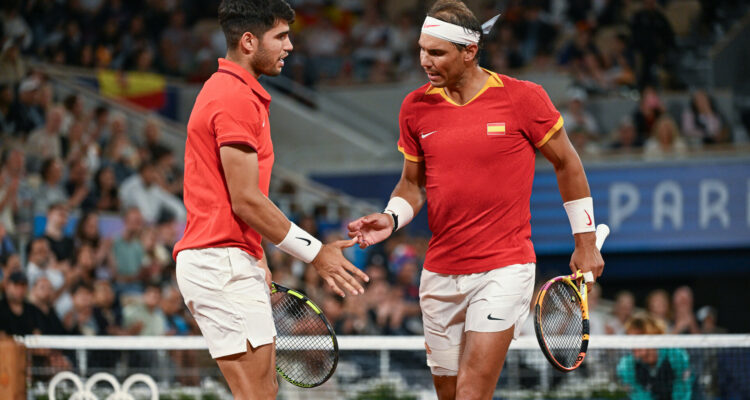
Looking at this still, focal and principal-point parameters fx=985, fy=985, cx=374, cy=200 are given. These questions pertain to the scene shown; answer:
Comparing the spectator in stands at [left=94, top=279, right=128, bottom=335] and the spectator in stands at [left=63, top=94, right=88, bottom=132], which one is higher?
the spectator in stands at [left=63, top=94, right=88, bottom=132]

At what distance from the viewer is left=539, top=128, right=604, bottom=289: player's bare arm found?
4.55 metres

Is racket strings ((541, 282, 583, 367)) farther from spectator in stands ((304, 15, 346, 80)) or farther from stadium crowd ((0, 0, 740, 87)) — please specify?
spectator in stands ((304, 15, 346, 80))

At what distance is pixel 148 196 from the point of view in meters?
11.1

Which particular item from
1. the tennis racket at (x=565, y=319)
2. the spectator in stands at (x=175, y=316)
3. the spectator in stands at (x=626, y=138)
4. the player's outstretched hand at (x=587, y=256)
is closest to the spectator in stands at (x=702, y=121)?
the spectator in stands at (x=626, y=138)

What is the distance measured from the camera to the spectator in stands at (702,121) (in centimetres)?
1359

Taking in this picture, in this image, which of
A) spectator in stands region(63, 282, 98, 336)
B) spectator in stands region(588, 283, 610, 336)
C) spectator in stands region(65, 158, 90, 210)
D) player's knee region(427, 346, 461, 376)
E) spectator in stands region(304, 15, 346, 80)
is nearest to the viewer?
player's knee region(427, 346, 461, 376)

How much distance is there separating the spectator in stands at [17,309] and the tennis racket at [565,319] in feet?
14.3

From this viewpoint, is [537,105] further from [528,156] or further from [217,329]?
[217,329]

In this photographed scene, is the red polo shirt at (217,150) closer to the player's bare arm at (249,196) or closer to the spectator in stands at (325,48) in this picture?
the player's bare arm at (249,196)

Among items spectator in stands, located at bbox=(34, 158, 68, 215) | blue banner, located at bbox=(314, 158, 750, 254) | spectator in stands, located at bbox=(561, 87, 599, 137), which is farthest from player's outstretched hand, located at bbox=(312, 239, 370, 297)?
spectator in stands, located at bbox=(561, 87, 599, 137)

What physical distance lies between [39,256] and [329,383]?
3.13m

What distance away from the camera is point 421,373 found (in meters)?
8.78

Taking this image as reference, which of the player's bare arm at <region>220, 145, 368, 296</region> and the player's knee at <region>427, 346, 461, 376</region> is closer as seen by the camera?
the player's bare arm at <region>220, 145, 368, 296</region>

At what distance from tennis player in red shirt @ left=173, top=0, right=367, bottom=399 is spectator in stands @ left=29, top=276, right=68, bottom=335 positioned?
4369 millimetres
